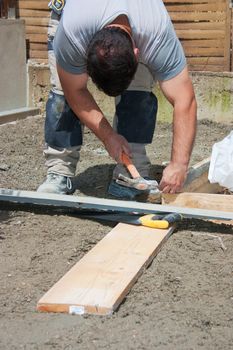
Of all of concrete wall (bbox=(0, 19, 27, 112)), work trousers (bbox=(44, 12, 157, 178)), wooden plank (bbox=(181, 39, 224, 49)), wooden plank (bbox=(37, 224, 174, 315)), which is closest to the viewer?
wooden plank (bbox=(37, 224, 174, 315))

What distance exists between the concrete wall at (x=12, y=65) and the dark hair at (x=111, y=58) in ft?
12.7

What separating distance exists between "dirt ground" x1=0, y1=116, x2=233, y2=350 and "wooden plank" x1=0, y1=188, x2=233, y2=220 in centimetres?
8

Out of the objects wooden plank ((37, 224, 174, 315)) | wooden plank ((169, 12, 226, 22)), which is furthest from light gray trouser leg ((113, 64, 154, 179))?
wooden plank ((169, 12, 226, 22))

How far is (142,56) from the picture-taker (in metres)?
3.51

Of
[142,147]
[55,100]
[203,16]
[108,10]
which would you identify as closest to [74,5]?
[108,10]

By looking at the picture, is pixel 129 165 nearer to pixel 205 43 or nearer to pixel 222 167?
pixel 222 167

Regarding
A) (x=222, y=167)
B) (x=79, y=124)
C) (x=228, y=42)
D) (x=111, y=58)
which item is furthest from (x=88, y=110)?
(x=228, y=42)

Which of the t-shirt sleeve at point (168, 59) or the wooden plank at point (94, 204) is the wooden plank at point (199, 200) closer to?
the wooden plank at point (94, 204)

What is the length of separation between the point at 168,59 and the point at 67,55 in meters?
0.50

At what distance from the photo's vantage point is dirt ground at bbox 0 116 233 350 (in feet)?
7.79

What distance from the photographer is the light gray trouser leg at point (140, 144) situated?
3.98 metres

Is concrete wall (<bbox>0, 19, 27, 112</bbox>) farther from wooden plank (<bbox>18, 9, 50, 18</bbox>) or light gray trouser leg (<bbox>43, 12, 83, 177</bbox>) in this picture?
light gray trouser leg (<bbox>43, 12, 83, 177</bbox>)

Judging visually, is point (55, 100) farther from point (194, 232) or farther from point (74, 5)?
point (194, 232)

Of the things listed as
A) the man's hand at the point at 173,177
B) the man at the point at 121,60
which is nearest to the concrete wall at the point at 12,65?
the man at the point at 121,60
